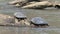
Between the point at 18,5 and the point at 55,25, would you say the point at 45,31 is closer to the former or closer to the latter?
the point at 55,25

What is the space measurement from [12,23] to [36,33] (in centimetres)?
89

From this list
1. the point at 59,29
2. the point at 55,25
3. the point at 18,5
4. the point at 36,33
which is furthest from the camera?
the point at 18,5

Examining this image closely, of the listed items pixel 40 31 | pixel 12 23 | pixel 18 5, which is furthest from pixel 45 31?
pixel 18 5

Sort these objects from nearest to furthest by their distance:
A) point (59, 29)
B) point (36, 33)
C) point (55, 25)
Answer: point (36, 33), point (59, 29), point (55, 25)

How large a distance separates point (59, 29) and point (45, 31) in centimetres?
41

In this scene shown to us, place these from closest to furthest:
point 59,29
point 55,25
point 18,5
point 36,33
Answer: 1. point 36,33
2. point 59,29
3. point 55,25
4. point 18,5

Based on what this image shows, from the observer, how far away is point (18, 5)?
1010 cm

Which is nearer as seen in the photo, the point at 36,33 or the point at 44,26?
the point at 36,33

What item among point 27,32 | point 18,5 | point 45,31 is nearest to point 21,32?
point 27,32

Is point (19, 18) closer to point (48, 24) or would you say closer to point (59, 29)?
point (48, 24)

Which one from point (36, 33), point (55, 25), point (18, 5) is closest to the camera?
point (36, 33)

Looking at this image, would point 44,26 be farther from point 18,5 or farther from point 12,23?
point 18,5

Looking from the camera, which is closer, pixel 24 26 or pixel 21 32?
pixel 21 32

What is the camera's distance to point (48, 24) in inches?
228
